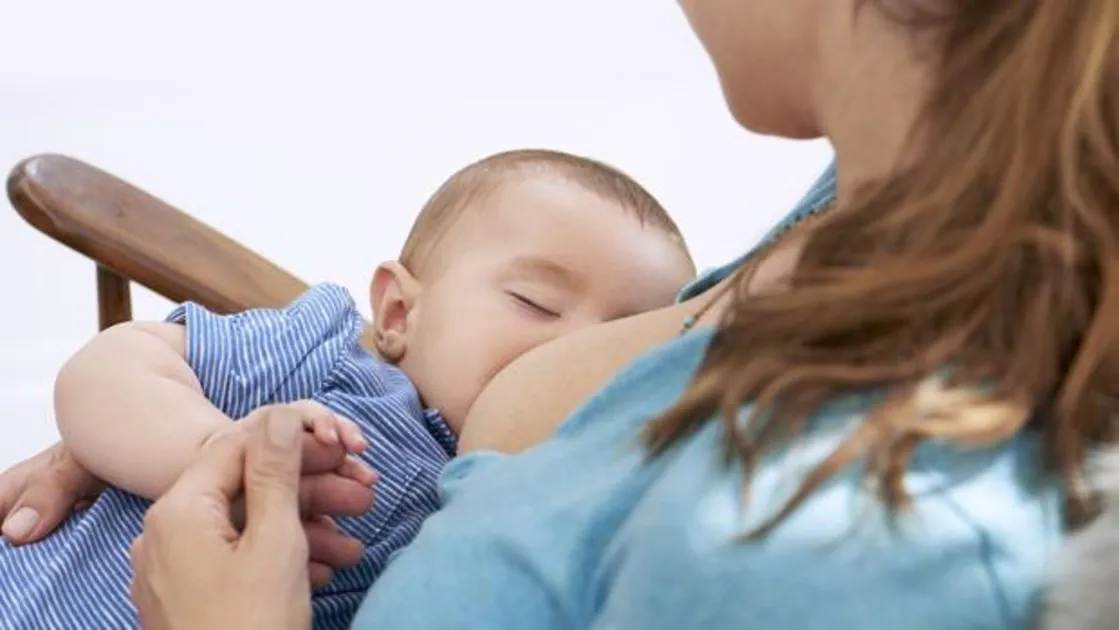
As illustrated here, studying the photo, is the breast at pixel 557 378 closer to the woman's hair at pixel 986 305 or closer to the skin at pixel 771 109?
the skin at pixel 771 109

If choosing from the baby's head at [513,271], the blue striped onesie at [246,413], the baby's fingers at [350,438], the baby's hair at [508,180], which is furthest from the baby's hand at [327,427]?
the baby's hair at [508,180]

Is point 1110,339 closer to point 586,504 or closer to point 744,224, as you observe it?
point 586,504

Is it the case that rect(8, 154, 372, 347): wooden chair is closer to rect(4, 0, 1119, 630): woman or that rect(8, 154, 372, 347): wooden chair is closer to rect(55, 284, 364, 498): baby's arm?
rect(55, 284, 364, 498): baby's arm

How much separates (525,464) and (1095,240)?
256mm

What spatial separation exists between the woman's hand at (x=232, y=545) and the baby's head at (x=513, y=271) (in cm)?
25

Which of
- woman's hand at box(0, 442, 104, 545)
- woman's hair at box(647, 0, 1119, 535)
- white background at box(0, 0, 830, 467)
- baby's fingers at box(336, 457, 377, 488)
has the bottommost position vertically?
white background at box(0, 0, 830, 467)

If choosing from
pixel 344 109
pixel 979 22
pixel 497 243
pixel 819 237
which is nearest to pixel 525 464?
pixel 819 237

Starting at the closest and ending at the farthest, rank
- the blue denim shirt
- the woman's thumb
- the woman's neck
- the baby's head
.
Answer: the blue denim shirt, the woman's neck, the woman's thumb, the baby's head

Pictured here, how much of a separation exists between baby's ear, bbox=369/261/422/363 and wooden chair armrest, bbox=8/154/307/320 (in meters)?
0.27

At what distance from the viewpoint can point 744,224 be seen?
2.45 metres

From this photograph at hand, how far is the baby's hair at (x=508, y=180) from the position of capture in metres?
1.14

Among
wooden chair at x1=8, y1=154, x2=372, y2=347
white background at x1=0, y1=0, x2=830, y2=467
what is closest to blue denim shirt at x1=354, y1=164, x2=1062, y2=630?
wooden chair at x1=8, y1=154, x2=372, y2=347

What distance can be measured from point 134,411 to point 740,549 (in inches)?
19.2

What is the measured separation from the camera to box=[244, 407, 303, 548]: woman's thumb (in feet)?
2.54
